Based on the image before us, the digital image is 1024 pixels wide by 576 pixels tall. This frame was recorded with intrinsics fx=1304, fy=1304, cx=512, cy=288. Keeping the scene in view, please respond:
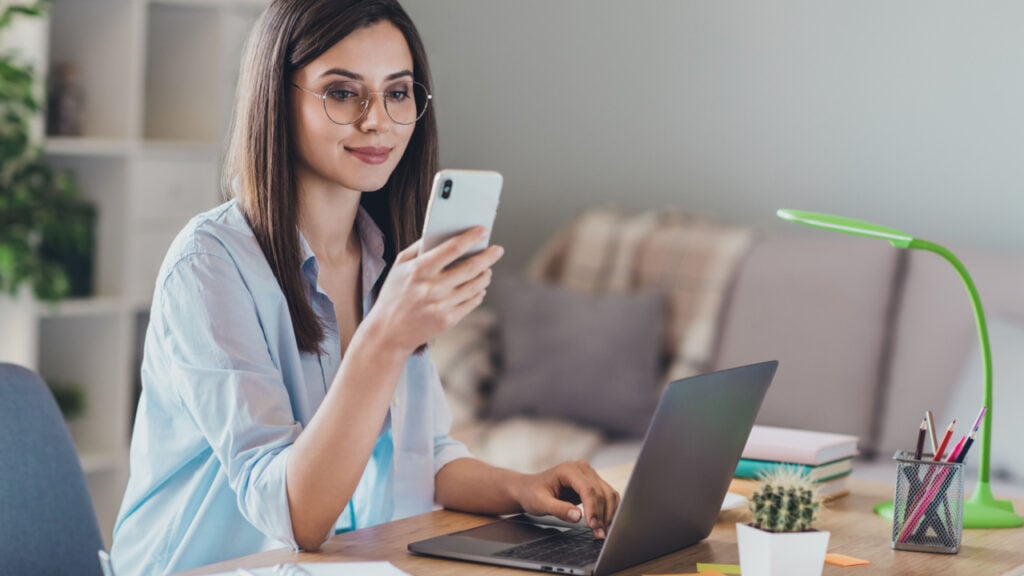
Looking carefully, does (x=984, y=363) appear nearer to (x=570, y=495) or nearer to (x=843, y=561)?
(x=843, y=561)

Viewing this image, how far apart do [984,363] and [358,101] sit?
79cm

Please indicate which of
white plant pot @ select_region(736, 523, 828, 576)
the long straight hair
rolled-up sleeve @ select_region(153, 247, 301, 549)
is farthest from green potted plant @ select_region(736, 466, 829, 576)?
the long straight hair

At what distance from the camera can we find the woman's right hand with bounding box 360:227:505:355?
Answer: 1.17m

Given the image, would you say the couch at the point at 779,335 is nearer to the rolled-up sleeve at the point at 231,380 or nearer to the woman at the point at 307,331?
the woman at the point at 307,331

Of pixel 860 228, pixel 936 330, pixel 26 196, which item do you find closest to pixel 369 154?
pixel 860 228

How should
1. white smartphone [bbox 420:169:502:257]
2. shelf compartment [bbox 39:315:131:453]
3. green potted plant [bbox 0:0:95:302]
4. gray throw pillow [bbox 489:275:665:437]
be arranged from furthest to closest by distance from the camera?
shelf compartment [bbox 39:315:131:453]
gray throw pillow [bbox 489:275:665:437]
green potted plant [bbox 0:0:95:302]
white smartphone [bbox 420:169:502:257]

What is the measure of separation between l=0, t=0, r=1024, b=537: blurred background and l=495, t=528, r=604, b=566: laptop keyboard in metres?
1.85

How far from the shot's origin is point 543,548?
1.28 meters

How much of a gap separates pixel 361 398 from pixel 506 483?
0.31 meters

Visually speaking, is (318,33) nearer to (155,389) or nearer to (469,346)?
(155,389)

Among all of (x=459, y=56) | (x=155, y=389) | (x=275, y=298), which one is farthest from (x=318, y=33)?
(x=459, y=56)

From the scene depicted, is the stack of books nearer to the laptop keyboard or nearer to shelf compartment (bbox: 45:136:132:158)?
the laptop keyboard

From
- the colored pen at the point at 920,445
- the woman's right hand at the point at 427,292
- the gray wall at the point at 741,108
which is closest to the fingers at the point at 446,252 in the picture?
the woman's right hand at the point at 427,292

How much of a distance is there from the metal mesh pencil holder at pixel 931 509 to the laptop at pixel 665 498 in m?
0.18
